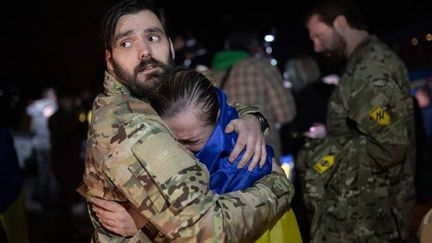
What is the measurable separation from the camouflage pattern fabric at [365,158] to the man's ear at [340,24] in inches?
8.2

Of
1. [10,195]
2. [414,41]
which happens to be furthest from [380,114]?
[414,41]

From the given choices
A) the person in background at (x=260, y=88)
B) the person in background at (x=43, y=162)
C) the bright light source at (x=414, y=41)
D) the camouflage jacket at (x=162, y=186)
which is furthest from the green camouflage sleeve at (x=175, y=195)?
the bright light source at (x=414, y=41)

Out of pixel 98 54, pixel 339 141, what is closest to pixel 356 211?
pixel 339 141

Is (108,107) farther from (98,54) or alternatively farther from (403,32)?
(98,54)

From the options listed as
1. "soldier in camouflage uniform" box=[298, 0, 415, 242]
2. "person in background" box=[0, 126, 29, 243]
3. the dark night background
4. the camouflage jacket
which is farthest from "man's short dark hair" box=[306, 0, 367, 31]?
the dark night background

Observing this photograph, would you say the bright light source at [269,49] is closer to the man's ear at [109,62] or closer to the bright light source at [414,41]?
the bright light source at [414,41]

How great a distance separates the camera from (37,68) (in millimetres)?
10070

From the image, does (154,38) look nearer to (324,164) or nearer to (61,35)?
(324,164)

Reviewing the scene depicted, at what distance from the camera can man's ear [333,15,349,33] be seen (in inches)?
134

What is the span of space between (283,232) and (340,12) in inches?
80.6

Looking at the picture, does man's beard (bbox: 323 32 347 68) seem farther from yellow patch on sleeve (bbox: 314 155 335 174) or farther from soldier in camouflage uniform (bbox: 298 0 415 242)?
yellow patch on sleeve (bbox: 314 155 335 174)

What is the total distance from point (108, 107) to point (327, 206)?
195cm

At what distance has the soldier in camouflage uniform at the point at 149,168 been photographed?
1511 millimetres

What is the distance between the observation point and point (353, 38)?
3412mm
